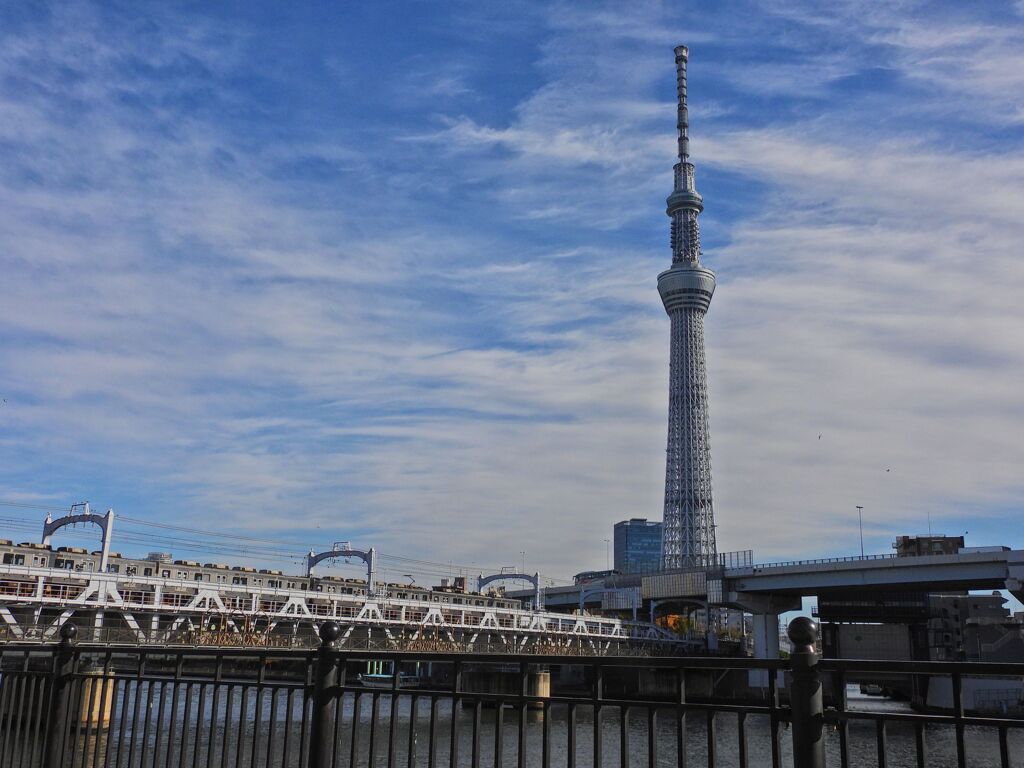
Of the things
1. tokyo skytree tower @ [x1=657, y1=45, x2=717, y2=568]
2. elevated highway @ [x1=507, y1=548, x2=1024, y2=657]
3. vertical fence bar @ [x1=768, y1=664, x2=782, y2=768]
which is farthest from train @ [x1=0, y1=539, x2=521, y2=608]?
vertical fence bar @ [x1=768, y1=664, x2=782, y2=768]

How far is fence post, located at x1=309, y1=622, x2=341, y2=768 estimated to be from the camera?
812 centimetres

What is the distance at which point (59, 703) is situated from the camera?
9969 millimetres

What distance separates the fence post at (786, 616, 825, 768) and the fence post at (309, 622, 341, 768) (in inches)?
161

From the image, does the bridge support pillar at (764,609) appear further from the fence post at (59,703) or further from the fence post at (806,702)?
the fence post at (806,702)

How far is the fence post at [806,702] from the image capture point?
5785 millimetres

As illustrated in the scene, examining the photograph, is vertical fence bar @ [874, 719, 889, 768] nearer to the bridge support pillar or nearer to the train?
the train

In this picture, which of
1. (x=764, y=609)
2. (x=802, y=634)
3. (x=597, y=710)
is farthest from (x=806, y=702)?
(x=764, y=609)

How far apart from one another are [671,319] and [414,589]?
9247cm

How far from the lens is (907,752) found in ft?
161

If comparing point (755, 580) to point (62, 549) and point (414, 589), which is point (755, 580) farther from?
point (62, 549)

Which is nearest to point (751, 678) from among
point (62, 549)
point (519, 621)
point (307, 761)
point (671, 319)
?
point (519, 621)

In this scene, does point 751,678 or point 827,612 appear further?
point 827,612

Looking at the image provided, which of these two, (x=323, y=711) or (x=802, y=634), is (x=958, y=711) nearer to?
(x=802, y=634)

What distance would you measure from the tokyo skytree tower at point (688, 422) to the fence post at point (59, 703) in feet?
525
